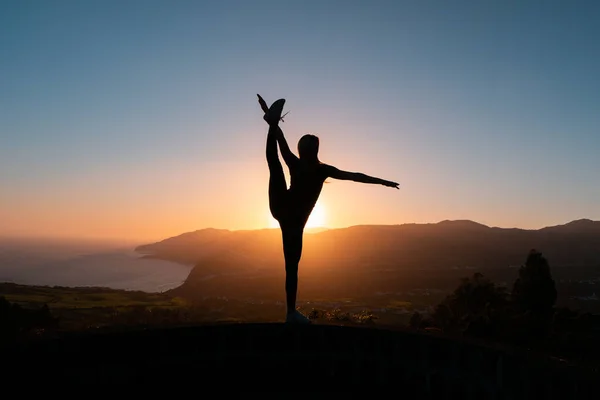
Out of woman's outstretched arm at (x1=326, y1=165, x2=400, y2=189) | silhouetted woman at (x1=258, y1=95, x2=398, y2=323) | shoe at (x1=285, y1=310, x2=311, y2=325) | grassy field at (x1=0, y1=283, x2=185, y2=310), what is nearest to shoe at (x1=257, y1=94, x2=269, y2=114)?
silhouetted woman at (x1=258, y1=95, x2=398, y2=323)

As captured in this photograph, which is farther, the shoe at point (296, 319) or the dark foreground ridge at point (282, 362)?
the shoe at point (296, 319)

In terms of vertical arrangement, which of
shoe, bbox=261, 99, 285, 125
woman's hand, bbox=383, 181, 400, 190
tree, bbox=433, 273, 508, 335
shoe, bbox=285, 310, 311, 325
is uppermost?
shoe, bbox=261, 99, 285, 125

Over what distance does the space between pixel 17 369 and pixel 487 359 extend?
8299 millimetres

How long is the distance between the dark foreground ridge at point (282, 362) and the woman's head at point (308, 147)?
411 cm

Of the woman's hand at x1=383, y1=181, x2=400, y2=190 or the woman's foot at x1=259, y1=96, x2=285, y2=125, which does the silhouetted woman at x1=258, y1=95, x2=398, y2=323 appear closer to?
the woman's foot at x1=259, y1=96, x2=285, y2=125

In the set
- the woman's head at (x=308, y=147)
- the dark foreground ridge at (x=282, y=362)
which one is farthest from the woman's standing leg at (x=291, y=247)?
the woman's head at (x=308, y=147)

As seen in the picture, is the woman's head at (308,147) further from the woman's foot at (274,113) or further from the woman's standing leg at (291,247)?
the woman's standing leg at (291,247)

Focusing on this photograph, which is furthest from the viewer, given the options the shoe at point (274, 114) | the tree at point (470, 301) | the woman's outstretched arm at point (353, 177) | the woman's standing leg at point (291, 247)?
the tree at point (470, 301)

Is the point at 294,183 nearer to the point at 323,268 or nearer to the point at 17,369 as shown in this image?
the point at 17,369

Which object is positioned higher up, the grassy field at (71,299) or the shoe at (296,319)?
the shoe at (296,319)

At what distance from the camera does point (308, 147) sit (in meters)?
11.4

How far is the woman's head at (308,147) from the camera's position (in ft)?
37.6

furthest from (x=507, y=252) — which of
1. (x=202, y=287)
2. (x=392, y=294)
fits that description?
(x=202, y=287)

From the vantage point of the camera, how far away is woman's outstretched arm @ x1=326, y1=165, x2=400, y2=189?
11.2m
